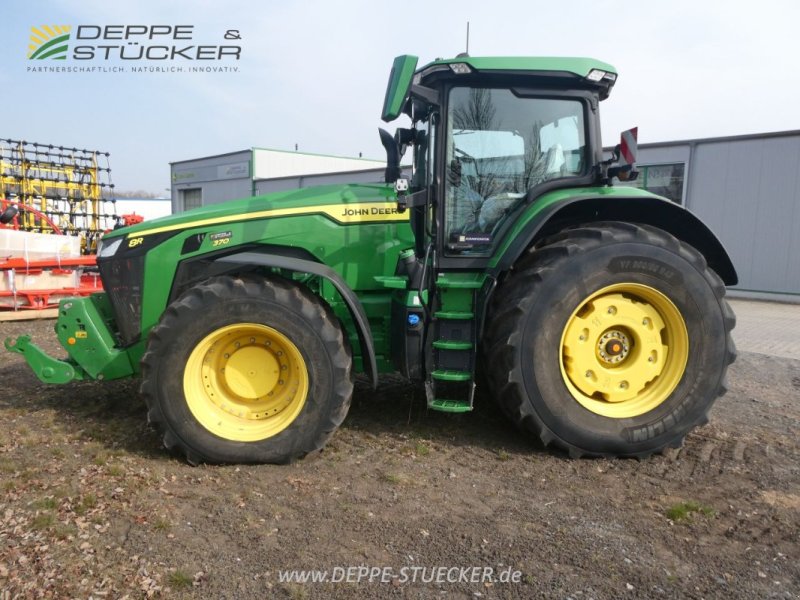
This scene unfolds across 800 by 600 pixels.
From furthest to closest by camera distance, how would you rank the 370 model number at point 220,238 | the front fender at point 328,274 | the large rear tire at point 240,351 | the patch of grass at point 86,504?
the 370 model number at point 220,238
the front fender at point 328,274
the large rear tire at point 240,351
the patch of grass at point 86,504

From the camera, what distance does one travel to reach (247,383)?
371 centimetres

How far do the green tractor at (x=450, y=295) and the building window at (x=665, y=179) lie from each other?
32.8ft

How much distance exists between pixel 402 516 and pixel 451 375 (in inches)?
38.4

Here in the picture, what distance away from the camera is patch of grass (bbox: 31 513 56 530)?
9.13 feet

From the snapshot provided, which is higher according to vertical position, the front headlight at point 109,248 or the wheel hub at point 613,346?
the front headlight at point 109,248

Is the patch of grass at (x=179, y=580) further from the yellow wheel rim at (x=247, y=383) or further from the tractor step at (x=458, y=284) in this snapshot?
the tractor step at (x=458, y=284)

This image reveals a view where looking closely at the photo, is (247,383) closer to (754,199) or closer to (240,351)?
(240,351)

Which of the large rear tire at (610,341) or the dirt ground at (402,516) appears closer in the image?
the dirt ground at (402,516)

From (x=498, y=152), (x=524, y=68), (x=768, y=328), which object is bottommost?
(x=768, y=328)

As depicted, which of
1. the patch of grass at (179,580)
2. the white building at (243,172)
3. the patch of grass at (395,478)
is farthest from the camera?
the white building at (243,172)

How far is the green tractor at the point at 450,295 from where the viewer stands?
11.7ft

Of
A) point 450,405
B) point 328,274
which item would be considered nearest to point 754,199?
point 450,405

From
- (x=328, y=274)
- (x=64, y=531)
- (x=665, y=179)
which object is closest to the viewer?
(x=64, y=531)

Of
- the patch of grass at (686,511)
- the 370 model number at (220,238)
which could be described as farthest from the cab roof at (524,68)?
the patch of grass at (686,511)
